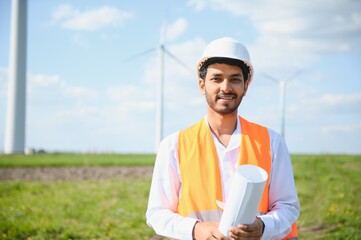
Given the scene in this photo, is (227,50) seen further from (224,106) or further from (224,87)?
(224,106)

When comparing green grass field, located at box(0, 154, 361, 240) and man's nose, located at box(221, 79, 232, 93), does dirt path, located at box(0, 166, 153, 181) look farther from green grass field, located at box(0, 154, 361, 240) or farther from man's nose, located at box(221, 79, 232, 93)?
man's nose, located at box(221, 79, 232, 93)

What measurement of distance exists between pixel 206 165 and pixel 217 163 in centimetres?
7

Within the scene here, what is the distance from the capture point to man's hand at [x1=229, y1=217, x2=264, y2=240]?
90.7 inches

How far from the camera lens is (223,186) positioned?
267 cm

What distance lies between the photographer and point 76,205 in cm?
916

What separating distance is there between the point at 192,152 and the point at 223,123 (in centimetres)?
29

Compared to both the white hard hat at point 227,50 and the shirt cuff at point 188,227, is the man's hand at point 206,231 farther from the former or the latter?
the white hard hat at point 227,50

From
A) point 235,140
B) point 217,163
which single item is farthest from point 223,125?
point 217,163

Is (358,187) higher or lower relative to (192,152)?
lower

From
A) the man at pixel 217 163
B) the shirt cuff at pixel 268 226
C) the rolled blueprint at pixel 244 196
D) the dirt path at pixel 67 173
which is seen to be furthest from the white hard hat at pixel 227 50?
the dirt path at pixel 67 173

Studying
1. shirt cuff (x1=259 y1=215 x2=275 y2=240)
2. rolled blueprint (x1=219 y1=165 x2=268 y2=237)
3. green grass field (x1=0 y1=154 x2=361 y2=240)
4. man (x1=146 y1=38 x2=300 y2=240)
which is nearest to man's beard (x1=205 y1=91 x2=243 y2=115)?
man (x1=146 y1=38 x2=300 y2=240)

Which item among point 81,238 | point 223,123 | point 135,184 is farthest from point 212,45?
point 135,184

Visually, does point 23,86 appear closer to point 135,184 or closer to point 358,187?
point 135,184

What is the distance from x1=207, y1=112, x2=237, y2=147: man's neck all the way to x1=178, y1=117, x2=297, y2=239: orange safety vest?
60 mm
